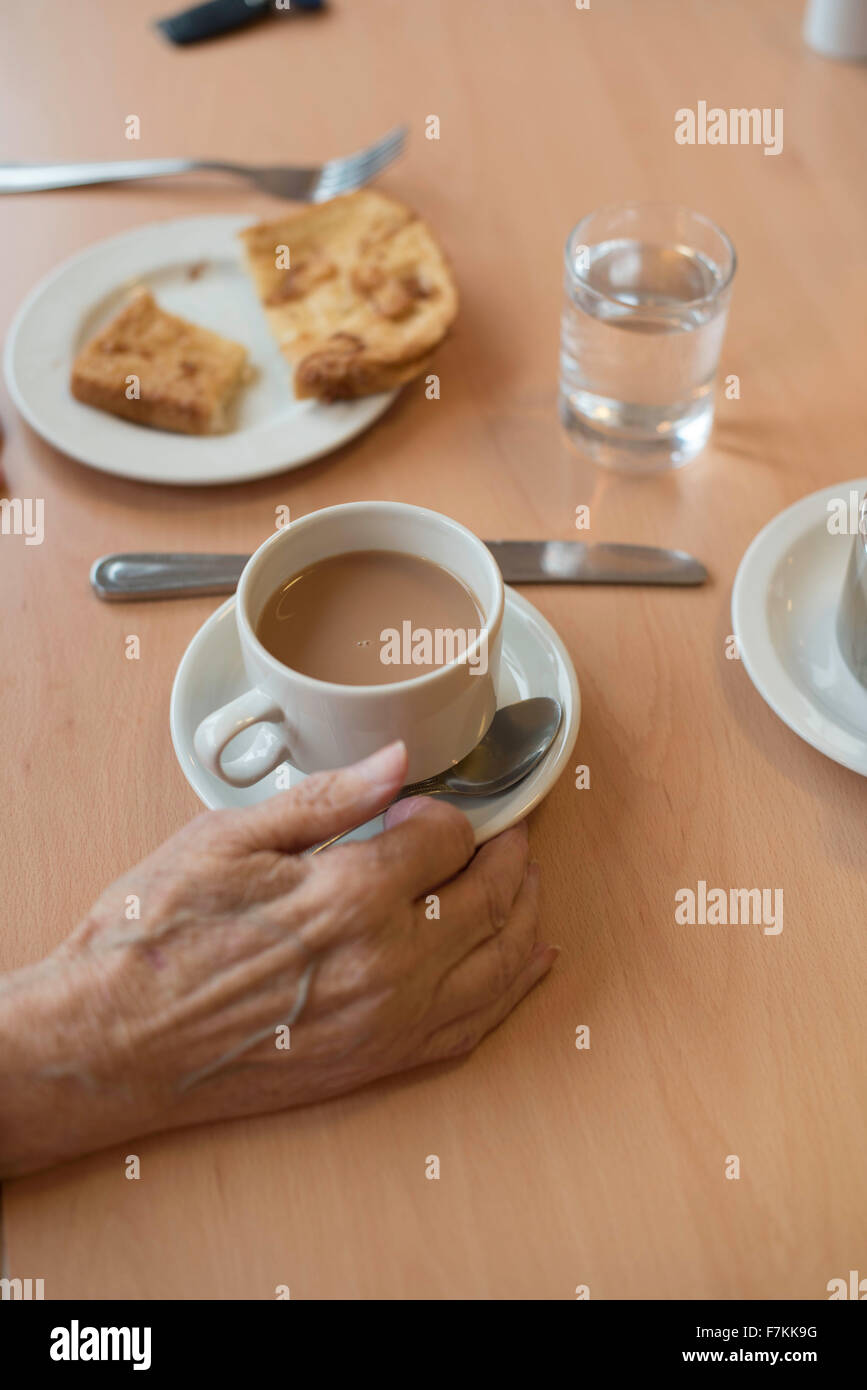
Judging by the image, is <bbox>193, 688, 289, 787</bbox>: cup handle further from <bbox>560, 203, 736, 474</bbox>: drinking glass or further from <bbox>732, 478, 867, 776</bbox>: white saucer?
<bbox>560, 203, 736, 474</bbox>: drinking glass

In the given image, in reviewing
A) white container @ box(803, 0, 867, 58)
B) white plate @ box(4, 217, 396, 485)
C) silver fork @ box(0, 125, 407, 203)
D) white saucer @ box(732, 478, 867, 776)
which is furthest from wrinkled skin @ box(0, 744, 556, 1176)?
white container @ box(803, 0, 867, 58)

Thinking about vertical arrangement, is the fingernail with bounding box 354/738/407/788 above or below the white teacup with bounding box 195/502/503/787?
below

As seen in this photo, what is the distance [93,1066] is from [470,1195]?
261 millimetres

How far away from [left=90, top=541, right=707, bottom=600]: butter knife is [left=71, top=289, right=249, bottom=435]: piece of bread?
0.58ft

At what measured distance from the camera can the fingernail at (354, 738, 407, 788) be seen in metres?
0.72

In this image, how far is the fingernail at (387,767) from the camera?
28.2 inches

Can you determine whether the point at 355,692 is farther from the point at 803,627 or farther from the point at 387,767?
the point at 803,627

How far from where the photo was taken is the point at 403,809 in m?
0.78

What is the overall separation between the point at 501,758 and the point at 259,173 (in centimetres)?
100

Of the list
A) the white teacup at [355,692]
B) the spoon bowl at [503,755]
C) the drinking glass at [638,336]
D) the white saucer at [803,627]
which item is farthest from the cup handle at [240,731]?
the drinking glass at [638,336]

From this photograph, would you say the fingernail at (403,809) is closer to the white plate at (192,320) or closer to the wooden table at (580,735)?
the wooden table at (580,735)

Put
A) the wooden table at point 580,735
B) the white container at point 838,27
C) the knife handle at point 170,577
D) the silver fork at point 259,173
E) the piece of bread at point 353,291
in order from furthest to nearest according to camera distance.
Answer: the white container at point 838,27 → the silver fork at point 259,173 → the piece of bread at point 353,291 → the knife handle at point 170,577 → the wooden table at point 580,735

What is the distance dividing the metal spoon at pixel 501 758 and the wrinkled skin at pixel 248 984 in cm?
6

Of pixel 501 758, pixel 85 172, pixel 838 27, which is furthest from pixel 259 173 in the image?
pixel 501 758
